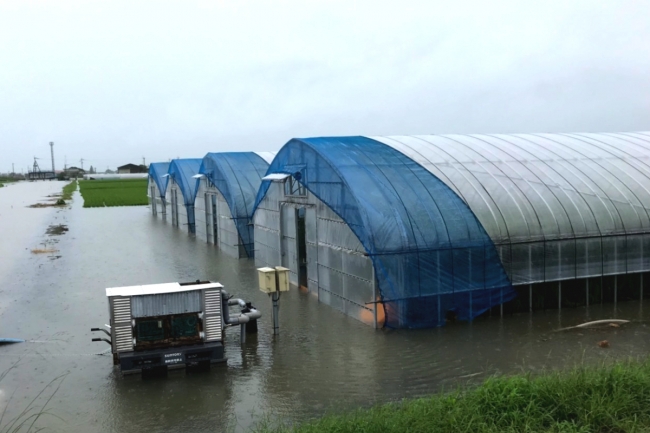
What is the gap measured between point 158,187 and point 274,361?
42303 millimetres

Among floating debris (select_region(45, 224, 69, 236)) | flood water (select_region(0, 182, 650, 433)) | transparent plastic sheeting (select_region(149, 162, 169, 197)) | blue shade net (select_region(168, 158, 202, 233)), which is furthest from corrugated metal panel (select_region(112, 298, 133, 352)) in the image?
transparent plastic sheeting (select_region(149, 162, 169, 197))

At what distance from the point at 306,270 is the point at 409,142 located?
5.89 metres

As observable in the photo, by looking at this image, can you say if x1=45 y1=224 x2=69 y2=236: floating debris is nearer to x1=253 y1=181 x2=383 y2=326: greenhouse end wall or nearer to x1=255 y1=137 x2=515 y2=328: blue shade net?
x1=253 y1=181 x2=383 y2=326: greenhouse end wall

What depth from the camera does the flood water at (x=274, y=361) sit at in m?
12.2

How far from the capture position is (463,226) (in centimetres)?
1819

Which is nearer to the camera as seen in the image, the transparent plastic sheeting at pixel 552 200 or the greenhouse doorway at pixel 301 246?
the transparent plastic sheeting at pixel 552 200

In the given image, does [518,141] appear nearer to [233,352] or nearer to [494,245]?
[494,245]

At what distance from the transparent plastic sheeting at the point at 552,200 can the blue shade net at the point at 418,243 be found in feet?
1.96

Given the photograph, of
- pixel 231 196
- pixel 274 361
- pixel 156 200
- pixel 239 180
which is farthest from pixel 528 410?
pixel 156 200

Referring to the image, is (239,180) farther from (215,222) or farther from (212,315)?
(212,315)

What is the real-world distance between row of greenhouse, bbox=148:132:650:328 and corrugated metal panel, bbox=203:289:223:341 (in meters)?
4.45

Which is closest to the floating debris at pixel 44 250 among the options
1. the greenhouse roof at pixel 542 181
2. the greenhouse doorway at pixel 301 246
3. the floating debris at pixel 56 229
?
the floating debris at pixel 56 229

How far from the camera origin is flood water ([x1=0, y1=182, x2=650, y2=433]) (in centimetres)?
1222

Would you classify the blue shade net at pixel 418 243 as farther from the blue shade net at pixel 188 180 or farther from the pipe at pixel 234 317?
the blue shade net at pixel 188 180
